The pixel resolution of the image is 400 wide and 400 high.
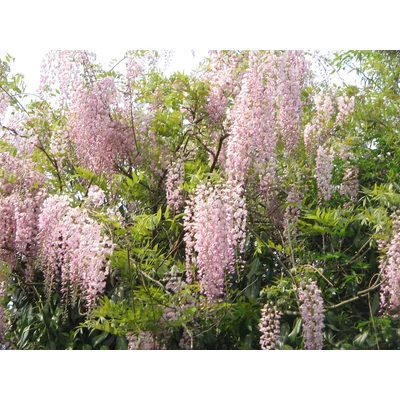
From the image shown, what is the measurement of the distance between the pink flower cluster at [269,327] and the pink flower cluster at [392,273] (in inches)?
22.3

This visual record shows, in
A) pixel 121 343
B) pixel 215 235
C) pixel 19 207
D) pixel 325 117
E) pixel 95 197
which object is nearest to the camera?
pixel 215 235

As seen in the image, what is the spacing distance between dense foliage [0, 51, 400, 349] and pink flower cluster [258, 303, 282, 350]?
2cm

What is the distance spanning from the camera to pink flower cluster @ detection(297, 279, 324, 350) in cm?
328

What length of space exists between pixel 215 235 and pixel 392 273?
95cm

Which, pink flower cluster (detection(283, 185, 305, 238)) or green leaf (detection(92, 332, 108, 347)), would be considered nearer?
green leaf (detection(92, 332, 108, 347))

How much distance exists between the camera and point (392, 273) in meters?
3.27

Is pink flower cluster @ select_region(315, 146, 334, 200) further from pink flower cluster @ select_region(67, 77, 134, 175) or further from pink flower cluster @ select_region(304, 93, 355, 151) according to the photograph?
pink flower cluster @ select_region(67, 77, 134, 175)

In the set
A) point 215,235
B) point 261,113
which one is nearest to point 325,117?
point 261,113

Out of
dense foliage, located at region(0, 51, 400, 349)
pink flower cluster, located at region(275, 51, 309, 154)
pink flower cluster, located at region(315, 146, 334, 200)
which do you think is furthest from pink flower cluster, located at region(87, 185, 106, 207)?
pink flower cluster, located at region(315, 146, 334, 200)

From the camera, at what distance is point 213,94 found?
12.1 feet

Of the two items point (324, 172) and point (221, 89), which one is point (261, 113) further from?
point (324, 172)
